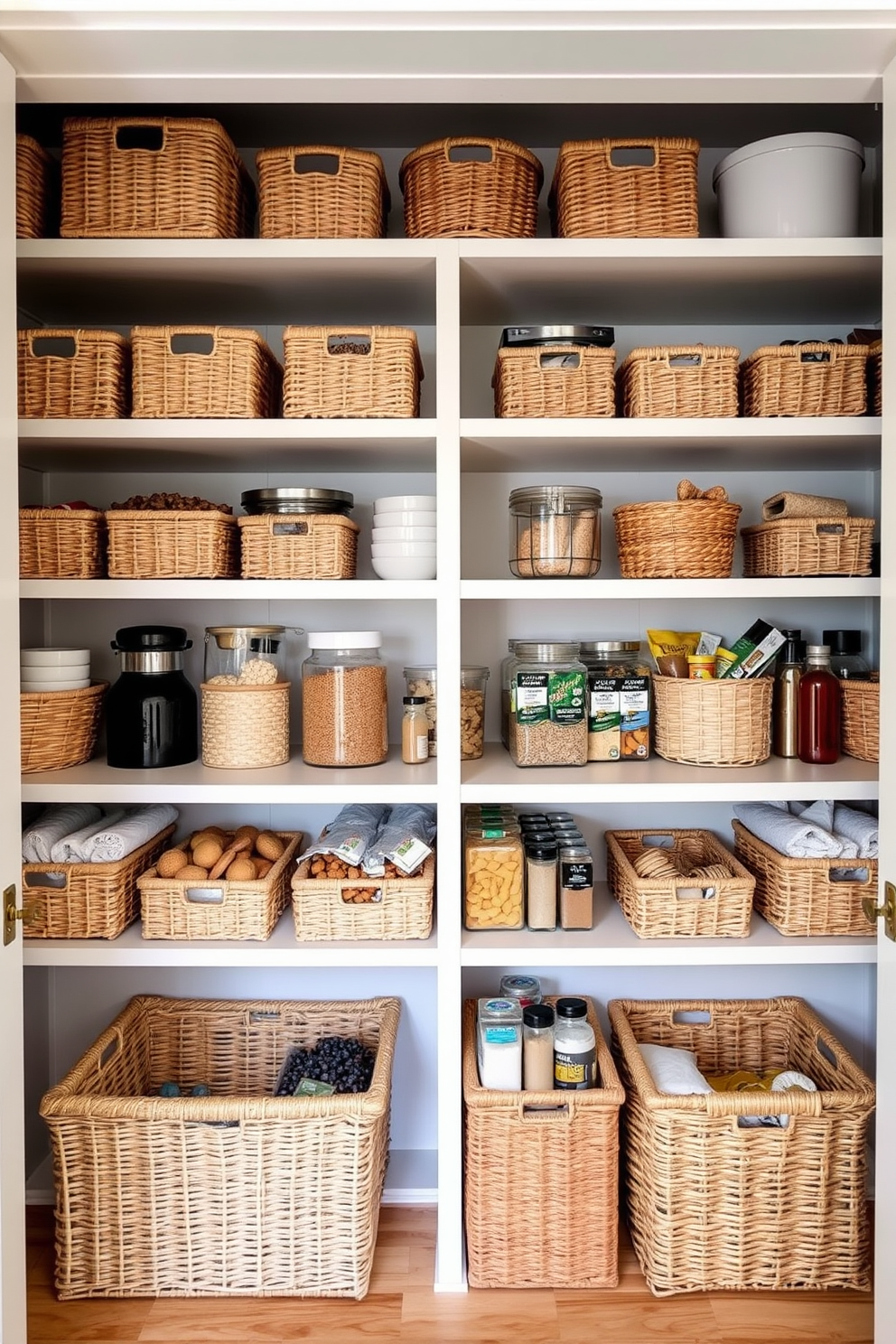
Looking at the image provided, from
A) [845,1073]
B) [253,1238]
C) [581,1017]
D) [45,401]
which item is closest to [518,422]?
[45,401]

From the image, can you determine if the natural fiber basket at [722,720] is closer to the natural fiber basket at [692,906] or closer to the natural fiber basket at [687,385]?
the natural fiber basket at [692,906]

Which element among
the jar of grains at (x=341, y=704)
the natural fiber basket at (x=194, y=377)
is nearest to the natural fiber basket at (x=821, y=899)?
the jar of grains at (x=341, y=704)

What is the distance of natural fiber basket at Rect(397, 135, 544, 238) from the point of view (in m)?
1.75

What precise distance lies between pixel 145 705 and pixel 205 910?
1.48ft

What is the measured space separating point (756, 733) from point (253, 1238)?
1412 millimetres

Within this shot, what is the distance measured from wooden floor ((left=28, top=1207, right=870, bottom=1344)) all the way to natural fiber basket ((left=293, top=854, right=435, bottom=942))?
0.70m

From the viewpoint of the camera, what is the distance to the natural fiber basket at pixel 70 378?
1778mm

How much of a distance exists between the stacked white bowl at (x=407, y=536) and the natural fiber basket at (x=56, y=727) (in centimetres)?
70

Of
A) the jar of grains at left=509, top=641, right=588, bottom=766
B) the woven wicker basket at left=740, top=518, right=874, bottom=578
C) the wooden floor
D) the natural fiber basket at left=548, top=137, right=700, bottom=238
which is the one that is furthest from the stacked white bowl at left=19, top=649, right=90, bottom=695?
the woven wicker basket at left=740, top=518, right=874, bottom=578

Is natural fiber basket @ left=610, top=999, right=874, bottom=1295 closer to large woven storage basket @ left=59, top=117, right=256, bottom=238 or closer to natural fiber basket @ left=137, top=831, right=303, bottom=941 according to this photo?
natural fiber basket @ left=137, top=831, right=303, bottom=941

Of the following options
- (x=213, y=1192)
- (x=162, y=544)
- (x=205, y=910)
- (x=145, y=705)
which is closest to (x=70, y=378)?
(x=162, y=544)

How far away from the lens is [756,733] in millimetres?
1884

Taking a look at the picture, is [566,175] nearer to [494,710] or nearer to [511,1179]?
[494,710]

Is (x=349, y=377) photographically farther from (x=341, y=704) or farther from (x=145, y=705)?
(x=145, y=705)
